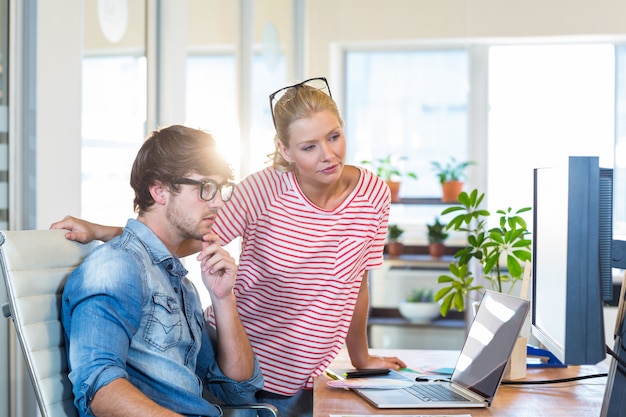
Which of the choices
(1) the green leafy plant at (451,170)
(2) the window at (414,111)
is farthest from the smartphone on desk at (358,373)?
(2) the window at (414,111)

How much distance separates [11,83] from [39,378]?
0.89 metres

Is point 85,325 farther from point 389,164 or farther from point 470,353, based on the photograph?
point 389,164

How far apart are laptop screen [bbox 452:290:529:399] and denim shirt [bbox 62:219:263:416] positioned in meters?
0.58

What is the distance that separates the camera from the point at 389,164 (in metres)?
5.12

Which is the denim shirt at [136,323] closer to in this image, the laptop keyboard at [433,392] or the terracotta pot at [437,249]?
the laptop keyboard at [433,392]

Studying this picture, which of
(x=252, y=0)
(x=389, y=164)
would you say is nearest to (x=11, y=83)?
(x=252, y=0)

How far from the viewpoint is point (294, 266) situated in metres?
2.03

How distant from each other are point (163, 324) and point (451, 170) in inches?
146

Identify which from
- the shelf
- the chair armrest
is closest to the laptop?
the chair armrest

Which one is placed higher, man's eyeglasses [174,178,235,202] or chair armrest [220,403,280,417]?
man's eyeglasses [174,178,235,202]

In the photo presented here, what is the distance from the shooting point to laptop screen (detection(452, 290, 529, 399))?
169 centimetres

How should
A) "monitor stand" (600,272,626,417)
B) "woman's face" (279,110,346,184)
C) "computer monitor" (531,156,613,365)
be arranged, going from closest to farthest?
"computer monitor" (531,156,613,365)
"monitor stand" (600,272,626,417)
"woman's face" (279,110,346,184)

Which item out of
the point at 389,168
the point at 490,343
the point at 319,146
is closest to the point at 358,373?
the point at 490,343

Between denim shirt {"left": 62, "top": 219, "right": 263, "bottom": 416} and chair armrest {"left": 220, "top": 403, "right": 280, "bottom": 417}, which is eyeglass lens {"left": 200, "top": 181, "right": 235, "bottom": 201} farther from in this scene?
chair armrest {"left": 220, "top": 403, "right": 280, "bottom": 417}
